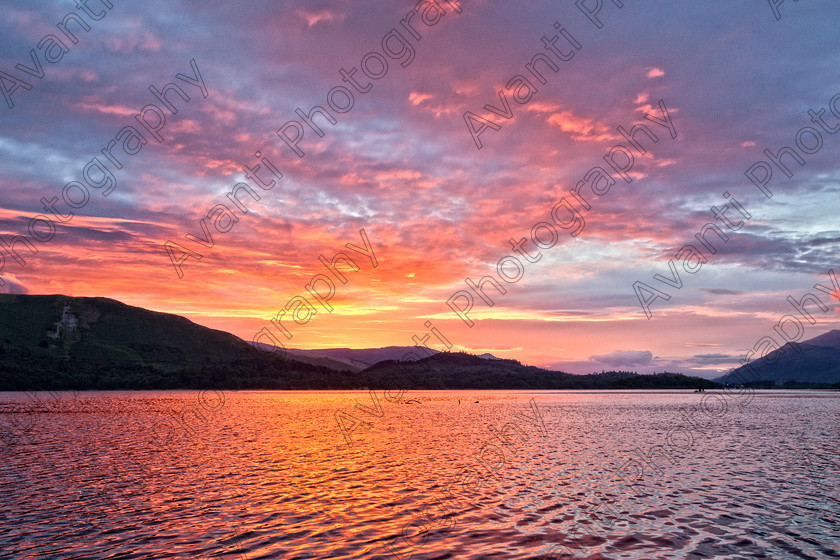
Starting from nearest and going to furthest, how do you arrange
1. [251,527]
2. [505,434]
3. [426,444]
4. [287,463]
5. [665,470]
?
[251,527] < [665,470] < [287,463] < [426,444] < [505,434]

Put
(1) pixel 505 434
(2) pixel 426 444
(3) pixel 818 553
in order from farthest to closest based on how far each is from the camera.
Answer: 1. (1) pixel 505 434
2. (2) pixel 426 444
3. (3) pixel 818 553

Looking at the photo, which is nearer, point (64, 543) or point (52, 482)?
point (64, 543)

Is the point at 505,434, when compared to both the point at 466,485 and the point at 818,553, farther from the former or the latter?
the point at 818,553

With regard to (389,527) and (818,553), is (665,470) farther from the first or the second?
(389,527)

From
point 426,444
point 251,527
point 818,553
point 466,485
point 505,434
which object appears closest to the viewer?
point 818,553

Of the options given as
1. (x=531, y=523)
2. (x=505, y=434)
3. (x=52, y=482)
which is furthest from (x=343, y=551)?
(x=505, y=434)

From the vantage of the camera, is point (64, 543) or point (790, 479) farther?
point (790, 479)

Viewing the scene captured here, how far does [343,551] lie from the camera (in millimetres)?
24531

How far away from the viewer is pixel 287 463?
5216cm

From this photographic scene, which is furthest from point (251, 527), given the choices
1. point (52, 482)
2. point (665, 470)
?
point (665, 470)

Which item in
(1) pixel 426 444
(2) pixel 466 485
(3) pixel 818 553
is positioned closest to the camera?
(3) pixel 818 553

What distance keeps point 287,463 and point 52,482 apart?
61.6ft

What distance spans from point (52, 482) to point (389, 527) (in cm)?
2850

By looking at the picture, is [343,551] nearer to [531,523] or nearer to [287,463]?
[531,523]
